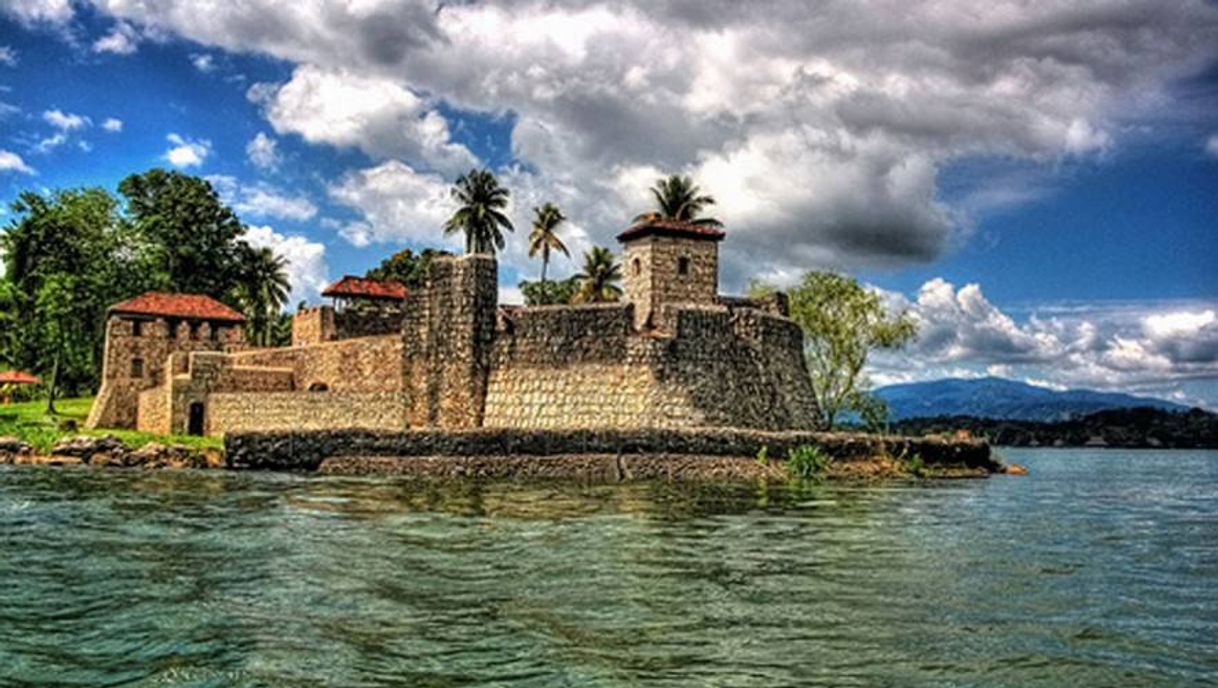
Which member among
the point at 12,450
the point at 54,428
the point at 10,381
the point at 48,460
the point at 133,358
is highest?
the point at 133,358

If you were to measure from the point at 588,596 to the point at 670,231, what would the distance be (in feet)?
77.5

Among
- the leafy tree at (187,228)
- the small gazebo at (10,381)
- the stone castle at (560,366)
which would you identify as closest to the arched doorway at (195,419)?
the stone castle at (560,366)

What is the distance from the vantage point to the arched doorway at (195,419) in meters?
35.5

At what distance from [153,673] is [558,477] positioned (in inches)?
664

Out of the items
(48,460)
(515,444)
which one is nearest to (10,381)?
(48,460)

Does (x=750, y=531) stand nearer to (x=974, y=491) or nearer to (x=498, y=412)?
(x=974, y=491)

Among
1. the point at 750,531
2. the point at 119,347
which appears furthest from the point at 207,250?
the point at 750,531

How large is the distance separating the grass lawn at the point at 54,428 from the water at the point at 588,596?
16.3 metres

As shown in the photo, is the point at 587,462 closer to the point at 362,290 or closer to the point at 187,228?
the point at 362,290

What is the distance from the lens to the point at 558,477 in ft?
74.4

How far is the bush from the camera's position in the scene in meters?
23.5

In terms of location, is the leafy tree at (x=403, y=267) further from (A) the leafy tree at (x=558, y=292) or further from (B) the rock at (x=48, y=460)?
(B) the rock at (x=48, y=460)

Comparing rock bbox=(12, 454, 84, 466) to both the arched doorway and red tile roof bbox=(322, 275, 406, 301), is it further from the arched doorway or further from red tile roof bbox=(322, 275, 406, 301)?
red tile roof bbox=(322, 275, 406, 301)

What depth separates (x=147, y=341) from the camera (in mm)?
40500
